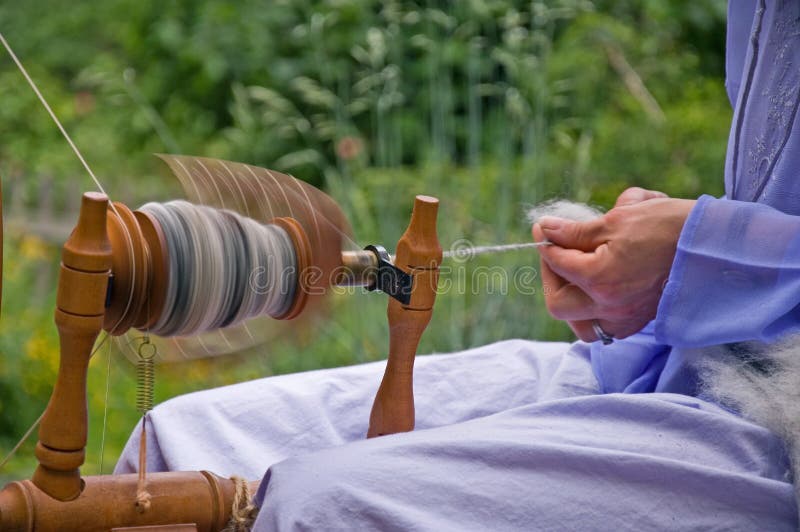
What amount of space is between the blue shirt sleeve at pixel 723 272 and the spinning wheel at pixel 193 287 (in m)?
0.24

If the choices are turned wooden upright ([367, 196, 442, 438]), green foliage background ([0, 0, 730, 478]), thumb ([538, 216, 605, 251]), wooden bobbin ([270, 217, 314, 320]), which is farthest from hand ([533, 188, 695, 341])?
green foliage background ([0, 0, 730, 478])

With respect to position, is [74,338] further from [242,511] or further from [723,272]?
[723,272]

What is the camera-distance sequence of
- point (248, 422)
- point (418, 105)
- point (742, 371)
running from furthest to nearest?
point (418, 105)
point (248, 422)
point (742, 371)

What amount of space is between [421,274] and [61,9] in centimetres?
416

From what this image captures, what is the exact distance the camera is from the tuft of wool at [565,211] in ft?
3.99

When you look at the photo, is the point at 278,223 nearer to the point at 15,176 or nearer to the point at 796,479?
the point at 796,479

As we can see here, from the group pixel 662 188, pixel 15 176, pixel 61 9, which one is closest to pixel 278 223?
pixel 662 188

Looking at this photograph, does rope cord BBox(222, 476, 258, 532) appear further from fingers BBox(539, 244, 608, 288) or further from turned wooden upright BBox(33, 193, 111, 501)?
fingers BBox(539, 244, 608, 288)

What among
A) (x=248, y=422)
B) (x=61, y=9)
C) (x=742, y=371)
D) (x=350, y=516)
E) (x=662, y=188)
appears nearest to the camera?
(x=350, y=516)

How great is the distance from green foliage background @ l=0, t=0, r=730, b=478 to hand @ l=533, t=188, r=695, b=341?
104 centimetres

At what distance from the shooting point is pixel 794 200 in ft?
3.37

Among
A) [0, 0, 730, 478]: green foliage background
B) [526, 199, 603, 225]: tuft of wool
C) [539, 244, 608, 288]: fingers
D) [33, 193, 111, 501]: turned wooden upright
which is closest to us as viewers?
[33, 193, 111, 501]: turned wooden upright

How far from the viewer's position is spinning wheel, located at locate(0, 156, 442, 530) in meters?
0.84

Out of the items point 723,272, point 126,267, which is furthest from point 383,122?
point 126,267
